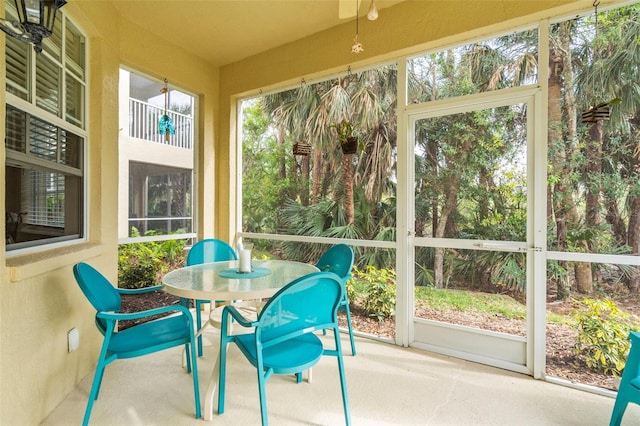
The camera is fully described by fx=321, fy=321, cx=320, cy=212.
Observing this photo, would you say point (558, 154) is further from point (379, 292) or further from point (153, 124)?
point (153, 124)

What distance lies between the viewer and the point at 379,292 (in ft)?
9.67

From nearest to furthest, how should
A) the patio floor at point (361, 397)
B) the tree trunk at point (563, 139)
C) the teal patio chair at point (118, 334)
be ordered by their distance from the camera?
the teal patio chair at point (118, 334) < the patio floor at point (361, 397) < the tree trunk at point (563, 139)

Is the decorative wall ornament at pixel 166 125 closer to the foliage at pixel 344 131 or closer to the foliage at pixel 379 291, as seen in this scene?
the foliage at pixel 344 131

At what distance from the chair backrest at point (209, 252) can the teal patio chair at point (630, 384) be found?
270cm

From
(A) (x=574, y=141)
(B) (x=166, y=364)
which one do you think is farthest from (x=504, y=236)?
(B) (x=166, y=364)

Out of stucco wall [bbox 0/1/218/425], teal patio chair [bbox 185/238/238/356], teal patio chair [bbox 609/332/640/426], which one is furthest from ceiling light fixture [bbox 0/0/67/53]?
teal patio chair [bbox 609/332/640/426]

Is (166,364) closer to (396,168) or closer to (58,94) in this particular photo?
(58,94)

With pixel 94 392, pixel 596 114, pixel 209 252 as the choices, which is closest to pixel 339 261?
pixel 209 252

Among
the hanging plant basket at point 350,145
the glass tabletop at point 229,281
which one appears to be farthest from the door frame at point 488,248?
the glass tabletop at point 229,281

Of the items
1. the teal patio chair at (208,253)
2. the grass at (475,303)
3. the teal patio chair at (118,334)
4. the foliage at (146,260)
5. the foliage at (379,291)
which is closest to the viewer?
the teal patio chair at (118,334)

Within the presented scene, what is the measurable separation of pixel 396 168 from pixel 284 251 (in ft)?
4.86

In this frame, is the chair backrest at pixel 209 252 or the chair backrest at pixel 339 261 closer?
the chair backrest at pixel 339 261

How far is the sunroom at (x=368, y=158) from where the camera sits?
1.94 m

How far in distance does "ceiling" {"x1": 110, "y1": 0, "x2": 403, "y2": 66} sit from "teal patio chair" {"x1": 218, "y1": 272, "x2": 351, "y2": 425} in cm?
221
